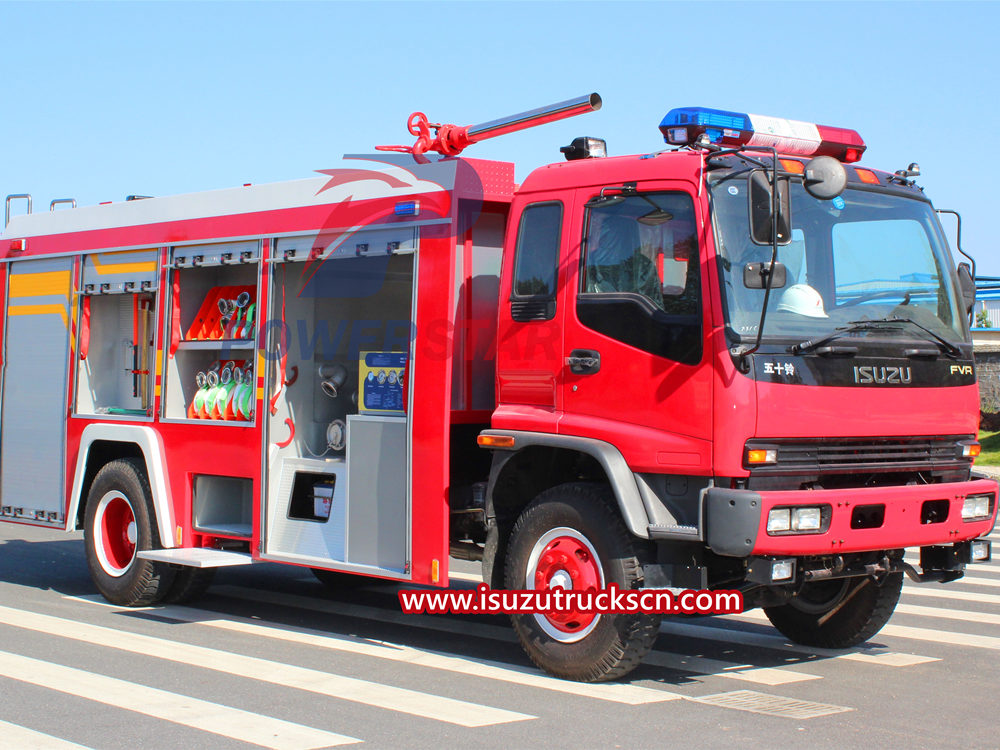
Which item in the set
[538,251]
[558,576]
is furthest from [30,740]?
[538,251]

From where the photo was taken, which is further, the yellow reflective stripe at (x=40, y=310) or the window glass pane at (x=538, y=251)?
the yellow reflective stripe at (x=40, y=310)

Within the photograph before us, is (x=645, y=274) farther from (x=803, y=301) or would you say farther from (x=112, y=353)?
(x=112, y=353)

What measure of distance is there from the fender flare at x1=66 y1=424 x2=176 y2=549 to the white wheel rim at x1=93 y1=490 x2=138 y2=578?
31cm

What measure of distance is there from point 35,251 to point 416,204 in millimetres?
4801

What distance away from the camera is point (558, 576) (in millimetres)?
7156

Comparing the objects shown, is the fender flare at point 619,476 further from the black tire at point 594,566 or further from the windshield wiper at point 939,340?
the windshield wiper at point 939,340

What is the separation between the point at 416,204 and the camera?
26.0 feet

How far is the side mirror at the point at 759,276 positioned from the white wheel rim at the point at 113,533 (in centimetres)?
602

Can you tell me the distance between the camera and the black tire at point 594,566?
6.77 m

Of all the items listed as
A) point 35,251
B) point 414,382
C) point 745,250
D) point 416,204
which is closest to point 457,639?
point 414,382

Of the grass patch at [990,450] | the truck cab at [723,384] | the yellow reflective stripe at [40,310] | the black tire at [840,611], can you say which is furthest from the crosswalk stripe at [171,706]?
the grass patch at [990,450]

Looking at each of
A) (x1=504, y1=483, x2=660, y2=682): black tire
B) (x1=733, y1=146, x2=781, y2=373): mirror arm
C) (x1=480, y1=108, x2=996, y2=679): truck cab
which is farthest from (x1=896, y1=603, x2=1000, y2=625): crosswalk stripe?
(x1=733, y1=146, x2=781, y2=373): mirror arm

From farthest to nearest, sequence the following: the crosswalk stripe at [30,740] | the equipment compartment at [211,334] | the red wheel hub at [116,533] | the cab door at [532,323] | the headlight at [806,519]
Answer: the red wheel hub at [116,533] < the equipment compartment at [211,334] < the cab door at [532,323] < the headlight at [806,519] < the crosswalk stripe at [30,740]

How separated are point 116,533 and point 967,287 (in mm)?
7010
